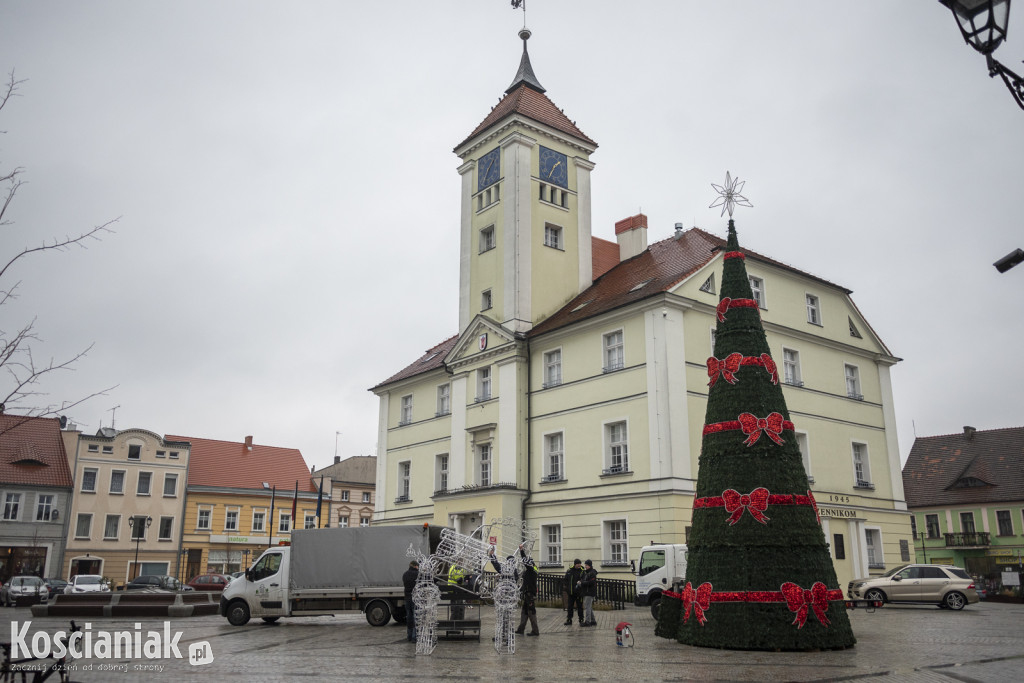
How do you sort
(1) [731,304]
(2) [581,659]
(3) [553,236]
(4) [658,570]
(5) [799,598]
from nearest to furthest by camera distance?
(5) [799,598]
(2) [581,659]
(1) [731,304]
(4) [658,570]
(3) [553,236]

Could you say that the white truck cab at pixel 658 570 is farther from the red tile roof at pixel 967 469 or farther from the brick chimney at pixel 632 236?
the red tile roof at pixel 967 469

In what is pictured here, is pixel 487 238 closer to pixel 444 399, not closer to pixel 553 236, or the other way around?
pixel 553 236

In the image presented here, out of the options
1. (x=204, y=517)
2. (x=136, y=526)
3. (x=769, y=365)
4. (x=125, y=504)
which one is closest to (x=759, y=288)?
(x=769, y=365)

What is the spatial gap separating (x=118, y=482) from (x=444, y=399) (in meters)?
29.7

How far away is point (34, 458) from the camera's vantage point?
181 ft

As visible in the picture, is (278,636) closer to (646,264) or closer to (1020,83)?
(1020,83)

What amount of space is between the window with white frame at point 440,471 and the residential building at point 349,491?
27108mm

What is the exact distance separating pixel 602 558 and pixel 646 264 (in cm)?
1284

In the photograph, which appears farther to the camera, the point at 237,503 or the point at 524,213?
the point at 237,503

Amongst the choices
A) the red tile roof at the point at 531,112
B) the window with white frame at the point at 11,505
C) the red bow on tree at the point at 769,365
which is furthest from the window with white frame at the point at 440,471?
A: the window with white frame at the point at 11,505

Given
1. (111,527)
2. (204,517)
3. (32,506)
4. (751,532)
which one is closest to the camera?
(751,532)

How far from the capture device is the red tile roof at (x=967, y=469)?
50375mm

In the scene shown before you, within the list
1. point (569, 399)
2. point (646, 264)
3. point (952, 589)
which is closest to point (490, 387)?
point (569, 399)

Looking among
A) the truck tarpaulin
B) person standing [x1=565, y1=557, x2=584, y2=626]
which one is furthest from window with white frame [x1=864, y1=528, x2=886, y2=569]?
the truck tarpaulin
